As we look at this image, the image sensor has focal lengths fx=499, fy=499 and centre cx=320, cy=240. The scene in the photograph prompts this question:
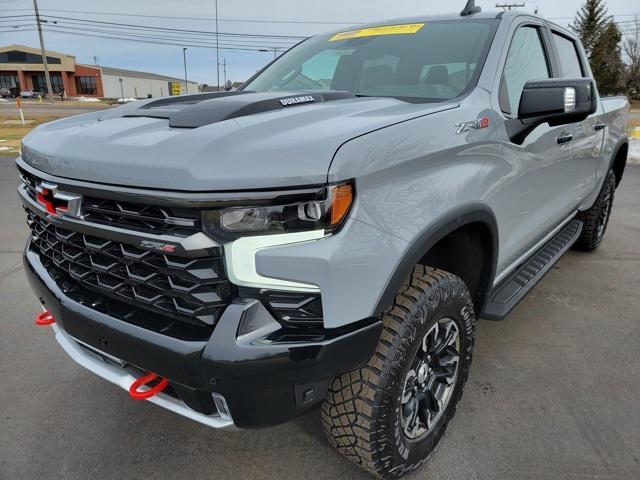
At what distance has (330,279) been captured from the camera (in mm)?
1457

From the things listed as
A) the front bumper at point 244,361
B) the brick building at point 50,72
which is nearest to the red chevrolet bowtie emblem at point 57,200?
the front bumper at point 244,361

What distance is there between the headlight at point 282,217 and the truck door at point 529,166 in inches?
43.9

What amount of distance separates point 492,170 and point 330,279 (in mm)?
1092

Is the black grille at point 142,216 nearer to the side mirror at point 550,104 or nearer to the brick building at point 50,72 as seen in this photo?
the side mirror at point 550,104

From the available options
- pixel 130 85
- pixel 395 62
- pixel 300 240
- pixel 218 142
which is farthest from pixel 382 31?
pixel 130 85

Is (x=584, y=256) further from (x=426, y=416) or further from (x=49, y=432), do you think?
(x=49, y=432)

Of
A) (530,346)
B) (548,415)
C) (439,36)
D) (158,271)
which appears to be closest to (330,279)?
(158,271)

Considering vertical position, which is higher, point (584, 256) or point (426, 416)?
point (426, 416)

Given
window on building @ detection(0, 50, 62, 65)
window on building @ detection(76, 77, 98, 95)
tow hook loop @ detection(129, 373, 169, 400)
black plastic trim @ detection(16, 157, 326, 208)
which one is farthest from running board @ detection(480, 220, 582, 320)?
window on building @ detection(0, 50, 62, 65)

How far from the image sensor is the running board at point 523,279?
8.34 ft

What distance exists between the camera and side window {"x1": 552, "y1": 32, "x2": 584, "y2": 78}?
11.0 ft

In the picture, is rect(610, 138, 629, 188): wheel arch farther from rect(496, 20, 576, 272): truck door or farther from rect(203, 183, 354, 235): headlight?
rect(203, 183, 354, 235): headlight

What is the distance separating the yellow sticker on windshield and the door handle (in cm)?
103

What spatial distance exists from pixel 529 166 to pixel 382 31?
3.88ft
